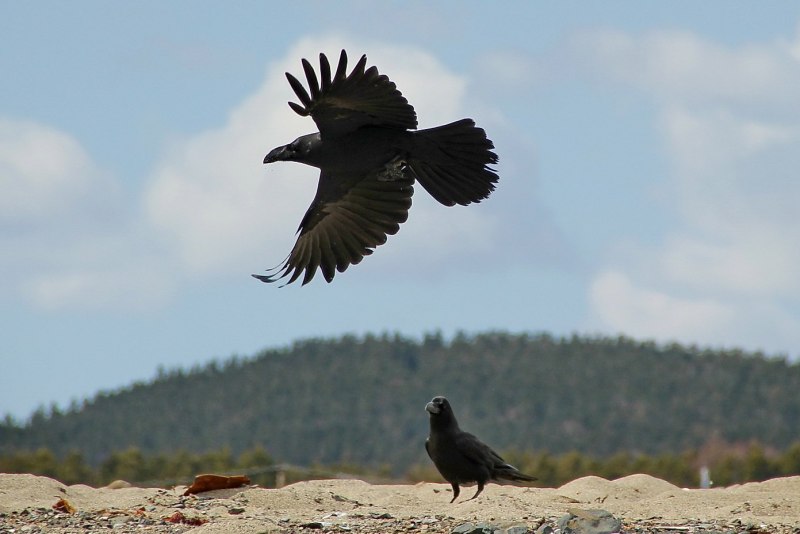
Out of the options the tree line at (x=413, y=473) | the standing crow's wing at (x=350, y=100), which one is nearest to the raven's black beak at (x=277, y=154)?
the standing crow's wing at (x=350, y=100)

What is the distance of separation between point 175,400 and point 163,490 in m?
53.0

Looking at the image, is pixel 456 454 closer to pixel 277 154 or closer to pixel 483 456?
pixel 483 456

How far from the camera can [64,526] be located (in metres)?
7.66

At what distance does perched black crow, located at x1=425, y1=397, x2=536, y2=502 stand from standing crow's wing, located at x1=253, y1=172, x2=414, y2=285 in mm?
1346

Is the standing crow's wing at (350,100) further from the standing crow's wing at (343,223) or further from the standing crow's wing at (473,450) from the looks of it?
the standing crow's wing at (473,450)

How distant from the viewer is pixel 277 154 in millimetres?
9031

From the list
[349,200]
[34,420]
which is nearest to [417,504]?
[349,200]

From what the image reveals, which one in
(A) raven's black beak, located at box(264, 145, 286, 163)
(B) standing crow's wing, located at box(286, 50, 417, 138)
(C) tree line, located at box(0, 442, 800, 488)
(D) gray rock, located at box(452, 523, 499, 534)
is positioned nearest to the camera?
(D) gray rock, located at box(452, 523, 499, 534)

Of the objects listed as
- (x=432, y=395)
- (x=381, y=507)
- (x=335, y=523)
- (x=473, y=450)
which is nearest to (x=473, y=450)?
(x=473, y=450)

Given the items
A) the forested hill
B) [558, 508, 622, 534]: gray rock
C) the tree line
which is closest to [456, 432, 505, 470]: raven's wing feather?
[558, 508, 622, 534]: gray rock

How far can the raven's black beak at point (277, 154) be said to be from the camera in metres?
9.00

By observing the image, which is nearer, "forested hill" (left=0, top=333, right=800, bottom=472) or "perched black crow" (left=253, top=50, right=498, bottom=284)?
"perched black crow" (left=253, top=50, right=498, bottom=284)

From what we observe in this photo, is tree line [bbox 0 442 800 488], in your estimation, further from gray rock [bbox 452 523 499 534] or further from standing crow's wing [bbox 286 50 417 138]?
gray rock [bbox 452 523 499 534]

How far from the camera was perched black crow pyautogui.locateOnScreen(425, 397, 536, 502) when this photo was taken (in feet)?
29.2
